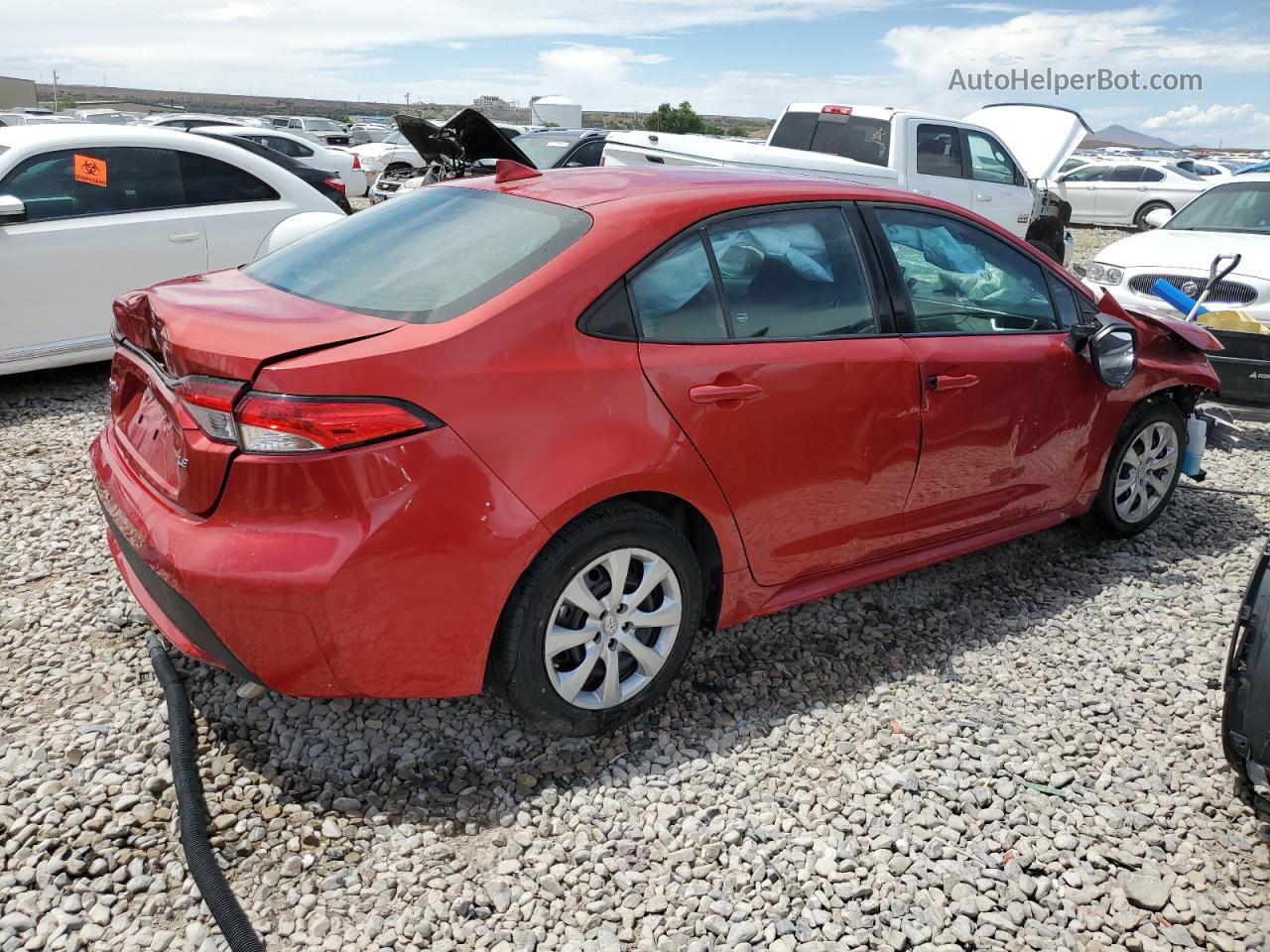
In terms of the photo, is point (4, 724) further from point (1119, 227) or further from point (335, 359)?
point (1119, 227)

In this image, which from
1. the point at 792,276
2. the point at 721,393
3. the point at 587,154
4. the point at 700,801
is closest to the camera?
the point at 700,801

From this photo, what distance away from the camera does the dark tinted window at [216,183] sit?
6621 millimetres

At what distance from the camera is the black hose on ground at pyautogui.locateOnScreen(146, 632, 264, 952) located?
2.29m

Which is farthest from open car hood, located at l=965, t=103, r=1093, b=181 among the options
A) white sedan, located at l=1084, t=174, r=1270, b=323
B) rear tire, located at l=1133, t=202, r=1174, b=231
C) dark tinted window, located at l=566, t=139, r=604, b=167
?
rear tire, located at l=1133, t=202, r=1174, b=231

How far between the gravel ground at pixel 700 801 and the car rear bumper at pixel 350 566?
409mm

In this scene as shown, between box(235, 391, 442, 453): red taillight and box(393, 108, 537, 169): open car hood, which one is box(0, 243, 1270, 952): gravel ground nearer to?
box(235, 391, 442, 453): red taillight

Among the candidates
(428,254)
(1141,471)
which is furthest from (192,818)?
(1141,471)

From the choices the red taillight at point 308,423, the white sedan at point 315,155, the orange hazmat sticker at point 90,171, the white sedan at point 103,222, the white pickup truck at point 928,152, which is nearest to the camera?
the red taillight at point 308,423

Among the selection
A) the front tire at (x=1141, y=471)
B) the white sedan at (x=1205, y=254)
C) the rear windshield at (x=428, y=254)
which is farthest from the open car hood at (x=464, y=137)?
the white sedan at (x=1205, y=254)

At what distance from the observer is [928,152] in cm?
1046

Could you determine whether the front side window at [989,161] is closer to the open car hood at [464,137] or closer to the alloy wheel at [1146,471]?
the alloy wheel at [1146,471]

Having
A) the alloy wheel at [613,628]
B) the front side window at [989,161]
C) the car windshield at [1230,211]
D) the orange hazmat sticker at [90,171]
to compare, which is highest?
the front side window at [989,161]

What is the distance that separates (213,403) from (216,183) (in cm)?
494

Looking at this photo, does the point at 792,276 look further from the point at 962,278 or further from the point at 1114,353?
the point at 1114,353
